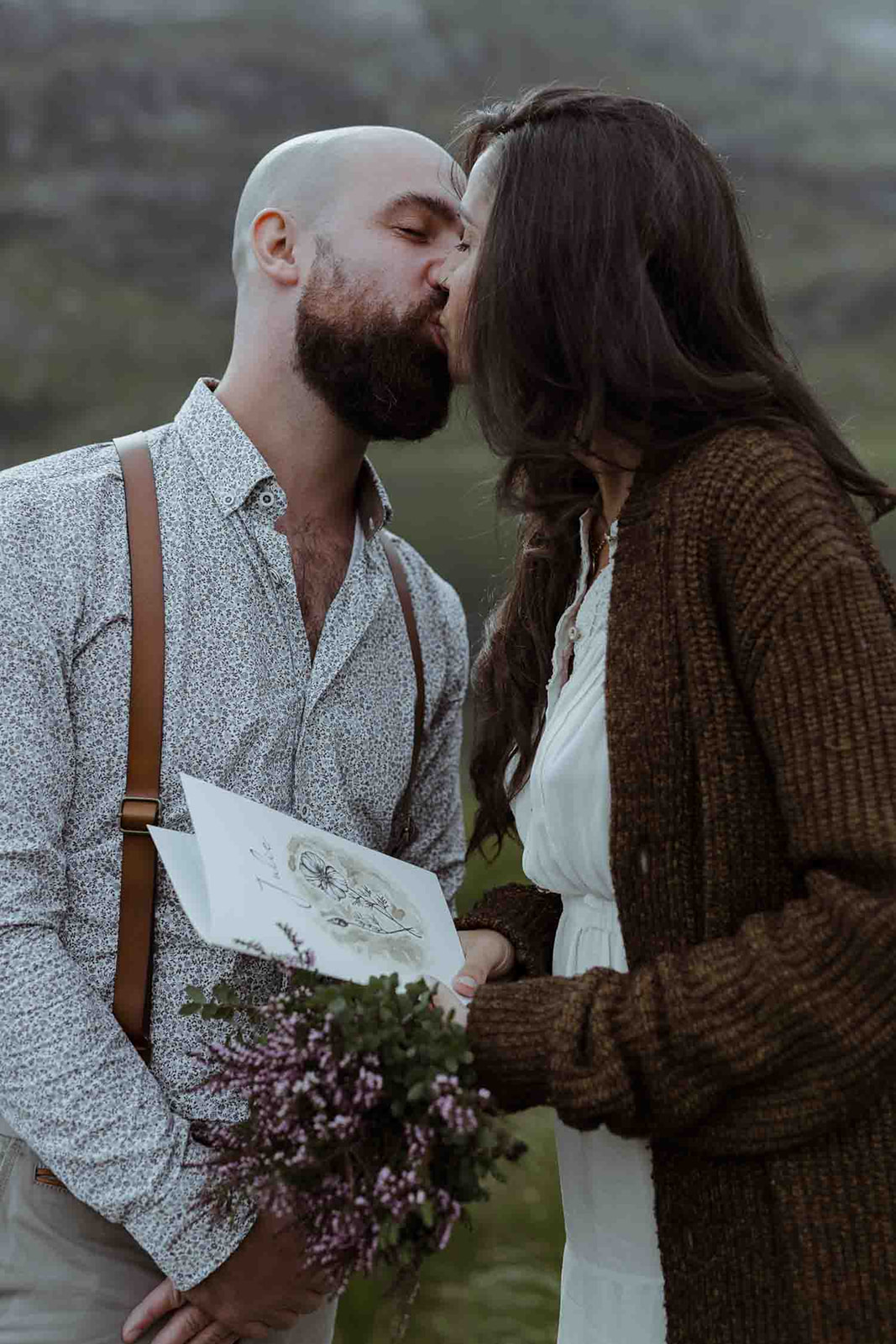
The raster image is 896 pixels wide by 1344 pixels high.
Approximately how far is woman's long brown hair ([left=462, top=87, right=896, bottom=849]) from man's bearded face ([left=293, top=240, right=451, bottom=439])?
0.64 m

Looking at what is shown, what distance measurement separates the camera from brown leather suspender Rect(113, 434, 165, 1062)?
1857 millimetres

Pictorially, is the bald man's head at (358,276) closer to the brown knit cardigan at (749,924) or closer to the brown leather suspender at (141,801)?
the brown leather suspender at (141,801)

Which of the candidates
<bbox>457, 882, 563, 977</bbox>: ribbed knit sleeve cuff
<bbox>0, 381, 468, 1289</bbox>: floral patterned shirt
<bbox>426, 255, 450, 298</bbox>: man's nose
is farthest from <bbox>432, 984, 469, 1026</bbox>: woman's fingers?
<bbox>426, 255, 450, 298</bbox>: man's nose

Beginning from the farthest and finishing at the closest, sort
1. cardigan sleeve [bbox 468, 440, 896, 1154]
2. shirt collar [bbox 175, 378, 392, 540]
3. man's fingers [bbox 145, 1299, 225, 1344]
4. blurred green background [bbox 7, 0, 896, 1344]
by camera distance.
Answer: blurred green background [bbox 7, 0, 896, 1344] → shirt collar [bbox 175, 378, 392, 540] → man's fingers [bbox 145, 1299, 225, 1344] → cardigan sleeve [bbox 468, 440, 896, 1154]

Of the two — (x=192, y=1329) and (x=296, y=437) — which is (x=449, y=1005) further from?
(x=296, y=437)

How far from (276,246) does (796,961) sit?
168 centimetres

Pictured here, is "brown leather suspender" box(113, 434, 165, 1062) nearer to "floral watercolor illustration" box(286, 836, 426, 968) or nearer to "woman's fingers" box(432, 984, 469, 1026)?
"floral watercolor illustration" box(286, 836, 426, 968)

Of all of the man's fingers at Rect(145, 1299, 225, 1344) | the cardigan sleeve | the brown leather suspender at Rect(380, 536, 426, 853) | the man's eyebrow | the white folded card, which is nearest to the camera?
the cardigan sleeve

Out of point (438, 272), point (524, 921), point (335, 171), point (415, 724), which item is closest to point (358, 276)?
point (438, 272)

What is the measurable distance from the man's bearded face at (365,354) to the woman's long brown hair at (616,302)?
636 millimetres

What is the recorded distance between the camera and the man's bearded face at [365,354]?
7.54ft

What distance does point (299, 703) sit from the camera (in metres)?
2.05

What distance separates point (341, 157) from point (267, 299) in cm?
30

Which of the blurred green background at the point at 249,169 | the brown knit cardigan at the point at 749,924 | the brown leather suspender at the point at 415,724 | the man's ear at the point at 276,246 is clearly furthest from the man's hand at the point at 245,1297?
the blurred green background at the point at 249,169
